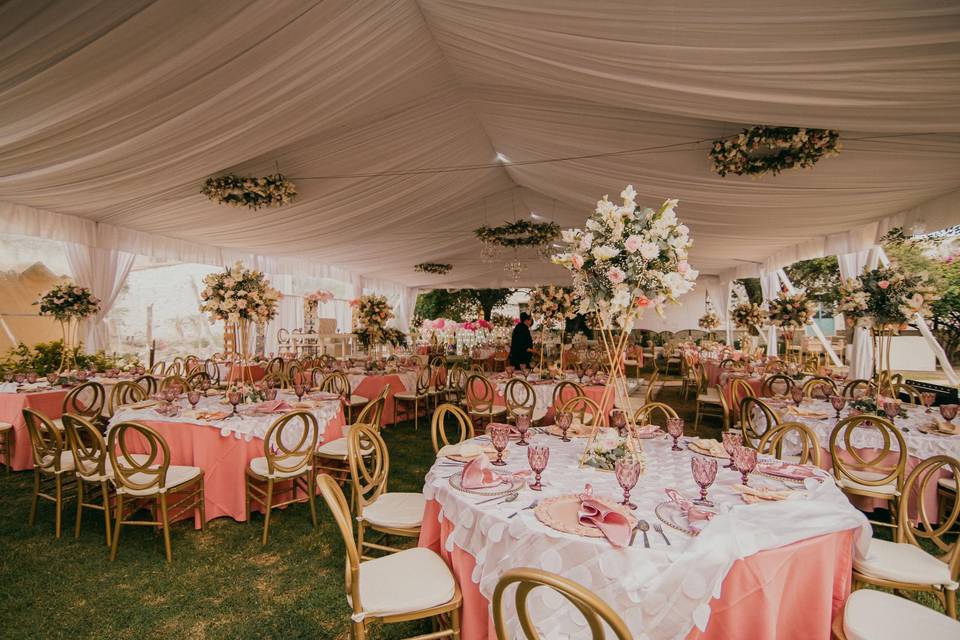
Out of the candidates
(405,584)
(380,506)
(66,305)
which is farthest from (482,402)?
(66,305)

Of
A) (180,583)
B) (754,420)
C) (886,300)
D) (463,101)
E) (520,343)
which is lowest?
(180,583)

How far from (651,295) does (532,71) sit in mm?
2544

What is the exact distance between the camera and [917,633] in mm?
1542

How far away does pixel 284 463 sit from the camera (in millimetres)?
3617

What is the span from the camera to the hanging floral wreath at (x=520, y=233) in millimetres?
8703

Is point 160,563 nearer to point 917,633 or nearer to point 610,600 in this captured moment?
point 610,600

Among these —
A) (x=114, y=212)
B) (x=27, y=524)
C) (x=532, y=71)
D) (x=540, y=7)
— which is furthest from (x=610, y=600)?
(x=114, y=212)

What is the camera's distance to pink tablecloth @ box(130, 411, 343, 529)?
3.54m

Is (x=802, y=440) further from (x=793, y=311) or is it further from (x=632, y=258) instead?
(x=793, y=311)

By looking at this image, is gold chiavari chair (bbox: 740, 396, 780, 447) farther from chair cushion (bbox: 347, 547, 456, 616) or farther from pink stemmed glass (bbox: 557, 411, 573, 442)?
chair cushion (bbox: 347, 547, 456, 616)

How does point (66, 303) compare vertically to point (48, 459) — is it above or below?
above

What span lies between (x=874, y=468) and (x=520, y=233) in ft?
21.5

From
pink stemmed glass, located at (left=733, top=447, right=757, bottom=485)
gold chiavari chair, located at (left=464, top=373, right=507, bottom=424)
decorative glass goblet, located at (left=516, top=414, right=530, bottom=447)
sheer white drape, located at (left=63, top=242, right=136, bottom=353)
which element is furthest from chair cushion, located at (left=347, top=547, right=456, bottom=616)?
sheer white drape, located at (left=63, top=242, right=136, bottom=353)

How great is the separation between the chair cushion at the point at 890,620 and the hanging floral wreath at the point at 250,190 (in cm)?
625
